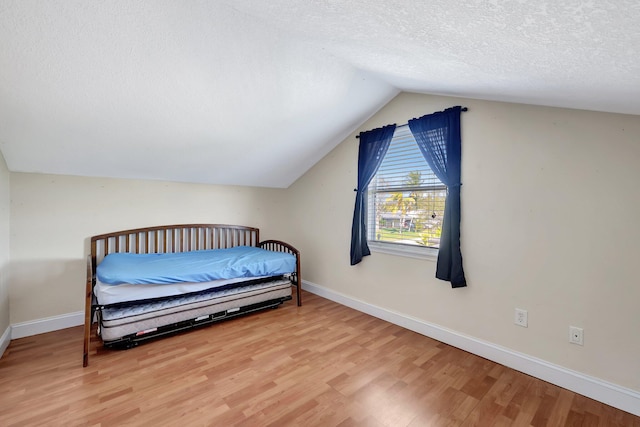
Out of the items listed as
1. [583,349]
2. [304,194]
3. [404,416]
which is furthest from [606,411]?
[304,194]

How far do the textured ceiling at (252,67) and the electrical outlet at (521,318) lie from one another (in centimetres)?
142

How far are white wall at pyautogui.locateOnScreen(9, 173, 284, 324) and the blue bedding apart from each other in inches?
15.0

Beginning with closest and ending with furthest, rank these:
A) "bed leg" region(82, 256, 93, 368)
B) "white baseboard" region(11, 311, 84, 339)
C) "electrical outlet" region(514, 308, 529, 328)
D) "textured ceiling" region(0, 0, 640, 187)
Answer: "textured ceiling" region(0, 0, 640, 187), "bed leg" region(82, 256, 93, 368), "electrical outlet" region(514, 308, 529, 328), "white baseboard" region(11, 311, 84, 339)

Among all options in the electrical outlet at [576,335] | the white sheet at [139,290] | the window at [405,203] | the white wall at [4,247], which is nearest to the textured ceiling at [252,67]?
the white wall at [4,247]

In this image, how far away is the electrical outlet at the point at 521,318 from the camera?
2.01m

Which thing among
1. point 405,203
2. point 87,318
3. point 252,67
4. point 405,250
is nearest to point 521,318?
point 405,250

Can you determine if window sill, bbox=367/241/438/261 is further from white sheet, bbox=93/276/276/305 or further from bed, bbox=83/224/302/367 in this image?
white sheet, bbox=93/276/276/305

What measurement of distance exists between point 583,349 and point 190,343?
2900mm

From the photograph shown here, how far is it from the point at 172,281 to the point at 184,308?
28 cm

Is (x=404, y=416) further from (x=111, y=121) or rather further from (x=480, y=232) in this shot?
(x=111, y=121)

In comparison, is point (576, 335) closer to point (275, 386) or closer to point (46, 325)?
point (275, 386)

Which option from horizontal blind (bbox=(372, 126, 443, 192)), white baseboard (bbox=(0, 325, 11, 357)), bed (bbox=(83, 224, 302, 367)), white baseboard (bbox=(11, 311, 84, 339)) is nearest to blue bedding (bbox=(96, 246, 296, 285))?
bed (bbox=(83, 224, 302, 367))

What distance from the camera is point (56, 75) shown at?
5.50ft

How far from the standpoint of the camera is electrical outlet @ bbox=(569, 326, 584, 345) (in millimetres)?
1793
